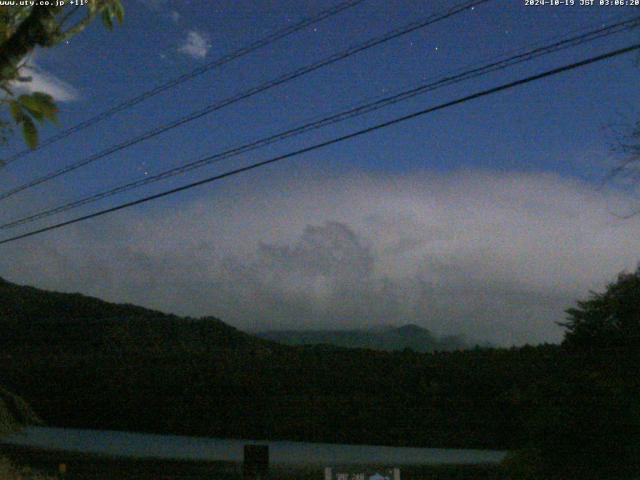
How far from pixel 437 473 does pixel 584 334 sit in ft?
18.0

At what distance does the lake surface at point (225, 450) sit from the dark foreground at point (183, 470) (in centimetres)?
112

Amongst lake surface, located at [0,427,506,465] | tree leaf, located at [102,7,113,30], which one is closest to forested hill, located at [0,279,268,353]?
lake surface, located at [0,427,506,465]

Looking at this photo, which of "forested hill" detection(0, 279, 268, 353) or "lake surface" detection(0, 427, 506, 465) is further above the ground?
"forested hill" detection(0, 279, 268, 353)

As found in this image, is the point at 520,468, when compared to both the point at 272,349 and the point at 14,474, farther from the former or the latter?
the point at 272,349

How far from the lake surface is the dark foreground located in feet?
3.67

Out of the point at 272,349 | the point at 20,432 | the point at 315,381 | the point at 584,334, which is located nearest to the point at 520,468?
the point at 584,334

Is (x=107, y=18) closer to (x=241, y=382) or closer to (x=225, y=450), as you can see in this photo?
(x=225, y=450)

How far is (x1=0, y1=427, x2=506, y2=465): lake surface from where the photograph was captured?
872 inches

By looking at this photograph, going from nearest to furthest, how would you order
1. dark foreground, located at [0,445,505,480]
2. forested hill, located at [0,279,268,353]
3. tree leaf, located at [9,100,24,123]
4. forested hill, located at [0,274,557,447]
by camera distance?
tree leaf, located at [9,100,24,123] < dark foreground, located at [0,445,505,480] < forested hill, located at [0,274,557,447] < forested hill, located at [0,279,268,353]

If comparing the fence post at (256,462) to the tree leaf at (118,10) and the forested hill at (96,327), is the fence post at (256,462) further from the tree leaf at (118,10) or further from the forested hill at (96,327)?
the forested hill at (96,327)

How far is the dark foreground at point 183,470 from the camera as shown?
17.7m

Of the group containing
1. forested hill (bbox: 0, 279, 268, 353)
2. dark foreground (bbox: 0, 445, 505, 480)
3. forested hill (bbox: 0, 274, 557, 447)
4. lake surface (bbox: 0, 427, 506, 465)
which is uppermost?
forested hill (bbox: 0, 279, 268, 353)

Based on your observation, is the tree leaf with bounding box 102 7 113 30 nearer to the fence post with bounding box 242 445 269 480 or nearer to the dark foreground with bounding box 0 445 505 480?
the fence post with bounding box 242 445 269 480

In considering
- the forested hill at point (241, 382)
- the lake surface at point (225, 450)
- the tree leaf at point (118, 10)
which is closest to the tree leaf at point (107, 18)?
the tree leaf at point (118, 10)
